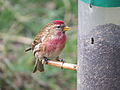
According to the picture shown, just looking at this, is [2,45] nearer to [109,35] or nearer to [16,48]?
[16,48]

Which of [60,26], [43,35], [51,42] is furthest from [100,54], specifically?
[43,35]

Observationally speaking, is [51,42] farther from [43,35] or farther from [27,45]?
[27,45]

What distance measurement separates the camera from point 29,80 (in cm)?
838

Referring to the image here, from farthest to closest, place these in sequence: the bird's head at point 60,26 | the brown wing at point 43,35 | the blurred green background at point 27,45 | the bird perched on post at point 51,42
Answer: the blurred green background at point 27,45
the brown wing at point 43,35
the bird perched on post at point 51,42
the bird's head at point 60,26

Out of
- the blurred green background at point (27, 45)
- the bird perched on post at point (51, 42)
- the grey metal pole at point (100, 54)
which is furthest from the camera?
the blurred green background at point (27, 45)

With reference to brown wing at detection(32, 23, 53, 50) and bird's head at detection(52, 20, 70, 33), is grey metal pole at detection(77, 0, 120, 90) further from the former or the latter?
brown wing at detection(32, 23, 53, 50)

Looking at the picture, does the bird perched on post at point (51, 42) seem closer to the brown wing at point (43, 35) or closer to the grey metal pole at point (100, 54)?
the brown wing at point (43, 35)

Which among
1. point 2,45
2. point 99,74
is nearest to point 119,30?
point 99,74

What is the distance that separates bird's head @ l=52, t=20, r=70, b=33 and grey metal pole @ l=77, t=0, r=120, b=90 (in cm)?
55

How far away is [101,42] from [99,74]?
37 cm

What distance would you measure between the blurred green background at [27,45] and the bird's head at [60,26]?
2117 mm

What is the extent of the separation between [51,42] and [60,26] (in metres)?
0.29

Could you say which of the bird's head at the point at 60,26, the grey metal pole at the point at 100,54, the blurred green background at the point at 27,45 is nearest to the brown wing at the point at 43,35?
the bird's head at the point at 60,26

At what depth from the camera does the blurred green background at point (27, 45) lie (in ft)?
26.9
